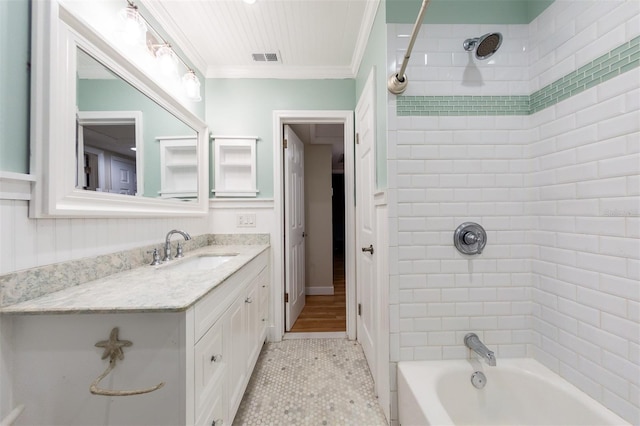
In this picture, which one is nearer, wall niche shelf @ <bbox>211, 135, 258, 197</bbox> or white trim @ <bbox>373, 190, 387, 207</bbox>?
white trim @ <bbox>373, 190, 387, 207</bbox>

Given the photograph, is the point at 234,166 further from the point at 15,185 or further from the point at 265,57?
the point at 15,185

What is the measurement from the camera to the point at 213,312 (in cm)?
98

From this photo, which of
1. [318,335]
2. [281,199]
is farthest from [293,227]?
[318,335]

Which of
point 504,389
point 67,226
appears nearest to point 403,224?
point 504,389

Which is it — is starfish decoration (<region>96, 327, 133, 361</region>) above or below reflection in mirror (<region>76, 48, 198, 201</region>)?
below

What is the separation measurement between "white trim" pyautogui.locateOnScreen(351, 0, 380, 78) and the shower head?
0.59 meters

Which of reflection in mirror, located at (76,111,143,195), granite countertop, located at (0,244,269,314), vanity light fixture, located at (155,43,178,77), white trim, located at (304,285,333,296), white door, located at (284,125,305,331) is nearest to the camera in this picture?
granite countertop, located at (0,244,269,314)

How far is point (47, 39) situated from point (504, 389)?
8.05 ft

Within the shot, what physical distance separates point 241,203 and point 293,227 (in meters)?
0.59

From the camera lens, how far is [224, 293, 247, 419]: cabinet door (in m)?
1.17

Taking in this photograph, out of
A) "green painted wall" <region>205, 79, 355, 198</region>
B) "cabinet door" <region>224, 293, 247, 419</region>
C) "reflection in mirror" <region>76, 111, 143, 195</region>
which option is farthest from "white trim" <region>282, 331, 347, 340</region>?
"reflection in mirror" <region>76, 111, 143, 195</region>

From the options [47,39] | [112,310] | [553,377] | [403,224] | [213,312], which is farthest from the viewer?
[403,224]

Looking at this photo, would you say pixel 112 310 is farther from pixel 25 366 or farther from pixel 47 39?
pixel 47 39

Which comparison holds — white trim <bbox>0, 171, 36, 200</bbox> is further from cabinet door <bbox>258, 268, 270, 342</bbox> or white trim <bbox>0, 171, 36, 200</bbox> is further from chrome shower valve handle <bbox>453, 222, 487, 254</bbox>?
chrome shower valve handle <bbox>453, 222, 487, 254</bbox>
